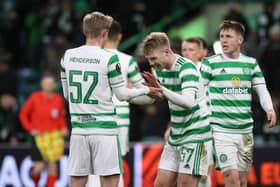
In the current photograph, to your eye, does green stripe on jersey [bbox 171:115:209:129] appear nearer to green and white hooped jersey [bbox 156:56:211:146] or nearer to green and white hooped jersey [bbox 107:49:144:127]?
green and white hooped jersey [bbox 156:56:211:146]

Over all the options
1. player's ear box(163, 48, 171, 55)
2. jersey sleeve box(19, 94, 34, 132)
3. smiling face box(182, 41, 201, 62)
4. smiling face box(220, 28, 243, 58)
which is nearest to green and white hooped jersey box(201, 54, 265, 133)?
smiling face box(220, 28, 243, 58)

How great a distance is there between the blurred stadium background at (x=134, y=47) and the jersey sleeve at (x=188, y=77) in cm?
588

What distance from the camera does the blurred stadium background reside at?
16.1m

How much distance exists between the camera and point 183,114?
10469 millimetres

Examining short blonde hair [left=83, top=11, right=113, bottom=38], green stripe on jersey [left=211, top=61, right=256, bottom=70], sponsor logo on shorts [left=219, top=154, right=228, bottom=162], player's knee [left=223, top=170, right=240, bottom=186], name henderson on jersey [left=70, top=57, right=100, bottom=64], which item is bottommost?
player's knee [left=223, top=170, right=240, bottom=186]

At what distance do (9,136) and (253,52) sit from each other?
510cm

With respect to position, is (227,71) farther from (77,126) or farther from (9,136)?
(9,136)

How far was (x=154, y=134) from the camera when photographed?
18719 millimetres

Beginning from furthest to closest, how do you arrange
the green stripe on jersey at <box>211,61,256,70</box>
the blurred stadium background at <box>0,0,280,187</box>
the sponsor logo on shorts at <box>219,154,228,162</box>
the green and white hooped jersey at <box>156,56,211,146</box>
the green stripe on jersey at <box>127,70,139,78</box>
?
the blurred stadium background at <box>0,0,280,187</box>, the green stripe on jersey at <box>127,70,139,78</box>, the green stripe on jersey at <box>211,61,256,70</box>, the sponsor logo on shorts at <box>219,154,228,162</box>, the green and white hooped jersey at <box>156,56,211,146</box>

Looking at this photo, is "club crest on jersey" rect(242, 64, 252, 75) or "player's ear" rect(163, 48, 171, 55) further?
"club crest on jersey" rect(242, 64, 252, 75)

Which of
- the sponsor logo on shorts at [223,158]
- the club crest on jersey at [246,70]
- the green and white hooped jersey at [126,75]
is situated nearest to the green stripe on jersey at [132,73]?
the green and white hooped jersey at [126,75]

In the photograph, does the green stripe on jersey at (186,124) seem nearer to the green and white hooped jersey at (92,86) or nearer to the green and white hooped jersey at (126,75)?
the green and white hooped jersey at (92,86)

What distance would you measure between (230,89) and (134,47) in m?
9.09

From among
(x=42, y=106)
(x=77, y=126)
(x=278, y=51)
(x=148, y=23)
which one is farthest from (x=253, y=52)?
(x=77, y=126)
